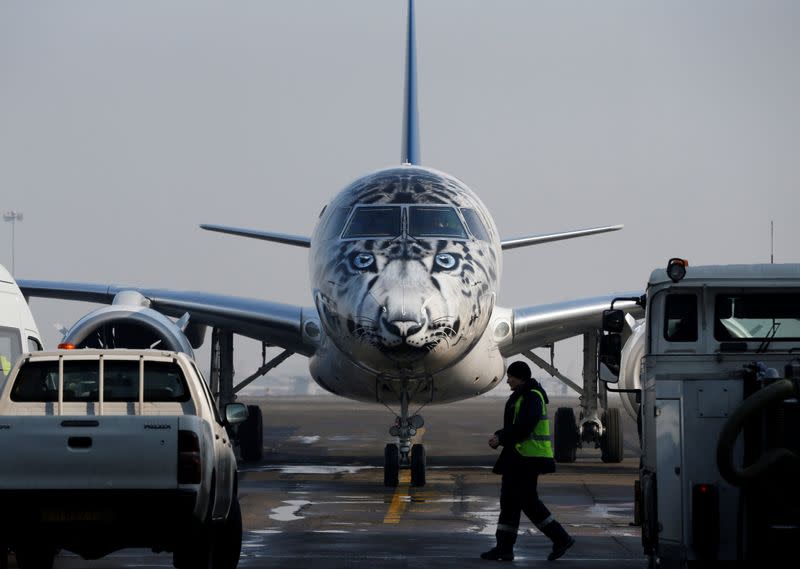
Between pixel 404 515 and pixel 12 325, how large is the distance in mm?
4299

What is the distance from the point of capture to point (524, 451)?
13.3m

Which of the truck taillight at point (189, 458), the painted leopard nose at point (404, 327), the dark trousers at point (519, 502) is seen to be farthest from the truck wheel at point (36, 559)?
the painted leopard nose at point (404, 327)

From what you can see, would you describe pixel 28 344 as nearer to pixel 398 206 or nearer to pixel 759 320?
pixel 398 206

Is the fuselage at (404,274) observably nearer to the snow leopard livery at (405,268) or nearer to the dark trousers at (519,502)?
the snow leopard livery at (405,268)

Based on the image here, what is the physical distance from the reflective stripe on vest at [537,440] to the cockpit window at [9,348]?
16.2 feet

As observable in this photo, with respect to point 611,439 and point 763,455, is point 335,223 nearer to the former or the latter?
point 611,439

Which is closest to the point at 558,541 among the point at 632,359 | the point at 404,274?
the point at 404,274

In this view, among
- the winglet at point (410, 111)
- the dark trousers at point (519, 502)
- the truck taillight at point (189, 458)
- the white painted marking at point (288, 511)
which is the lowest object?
the white painted marking at point (288, 511)

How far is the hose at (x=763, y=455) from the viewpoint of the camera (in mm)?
8711

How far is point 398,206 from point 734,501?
11685 millimetres

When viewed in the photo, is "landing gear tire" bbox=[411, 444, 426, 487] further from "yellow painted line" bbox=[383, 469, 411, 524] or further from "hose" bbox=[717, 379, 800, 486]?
"hose" bbox=[717, 379, 800, 486]

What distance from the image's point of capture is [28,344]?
51.3 ft

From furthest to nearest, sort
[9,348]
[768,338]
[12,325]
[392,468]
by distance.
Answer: [392,468] → [9,348] → [12,325] → [768,338]

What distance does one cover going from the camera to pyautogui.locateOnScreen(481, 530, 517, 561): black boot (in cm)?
1246
